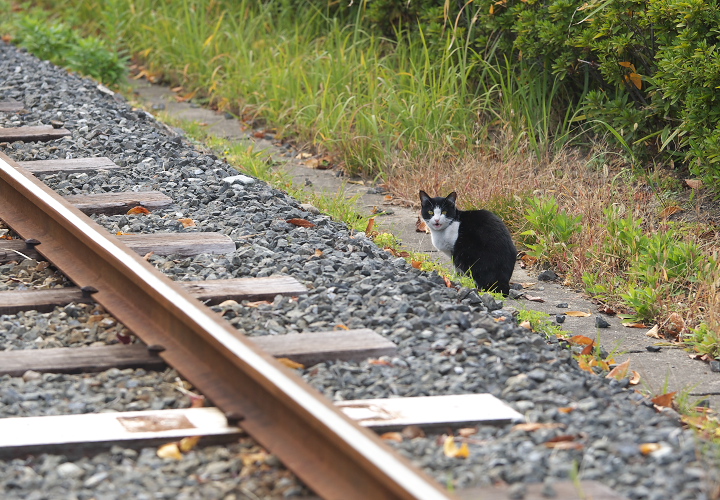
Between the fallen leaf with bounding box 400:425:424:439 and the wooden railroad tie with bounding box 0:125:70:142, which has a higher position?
the wooden railroad tie with bounding box 0:125:70:142

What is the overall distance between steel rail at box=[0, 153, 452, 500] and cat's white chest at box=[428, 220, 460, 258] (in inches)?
70.6

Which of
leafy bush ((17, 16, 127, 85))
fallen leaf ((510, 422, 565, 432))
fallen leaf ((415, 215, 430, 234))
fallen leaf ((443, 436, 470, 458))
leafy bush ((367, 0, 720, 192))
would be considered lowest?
fallen leaf ((415, 215, 430, 234))

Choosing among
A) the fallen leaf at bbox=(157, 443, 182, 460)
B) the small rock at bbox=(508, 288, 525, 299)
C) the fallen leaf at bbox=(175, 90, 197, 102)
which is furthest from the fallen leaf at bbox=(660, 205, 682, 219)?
the fallen leaf at bbox=(175, 90, 197, 102)

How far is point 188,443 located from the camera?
293cm

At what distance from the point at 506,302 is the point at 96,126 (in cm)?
350

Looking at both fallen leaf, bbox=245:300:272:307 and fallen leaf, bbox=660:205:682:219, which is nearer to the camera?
fallen leaf, bbox=245:300:272:307

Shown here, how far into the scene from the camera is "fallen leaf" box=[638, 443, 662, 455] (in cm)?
283

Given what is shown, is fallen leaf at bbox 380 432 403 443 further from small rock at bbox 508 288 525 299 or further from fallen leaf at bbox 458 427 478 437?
small rock at bbox 508 288 525 299

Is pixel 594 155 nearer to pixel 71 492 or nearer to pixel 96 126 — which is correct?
pixel 96 126

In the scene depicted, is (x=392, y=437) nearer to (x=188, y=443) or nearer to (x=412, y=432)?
(x=412, y=432)

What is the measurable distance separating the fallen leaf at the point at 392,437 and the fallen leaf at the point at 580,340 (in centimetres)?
152

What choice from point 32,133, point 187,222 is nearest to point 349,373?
point 187,222

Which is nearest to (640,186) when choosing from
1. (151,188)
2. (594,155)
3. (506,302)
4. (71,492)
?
(594,155)

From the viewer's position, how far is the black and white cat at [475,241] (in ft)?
16.0
